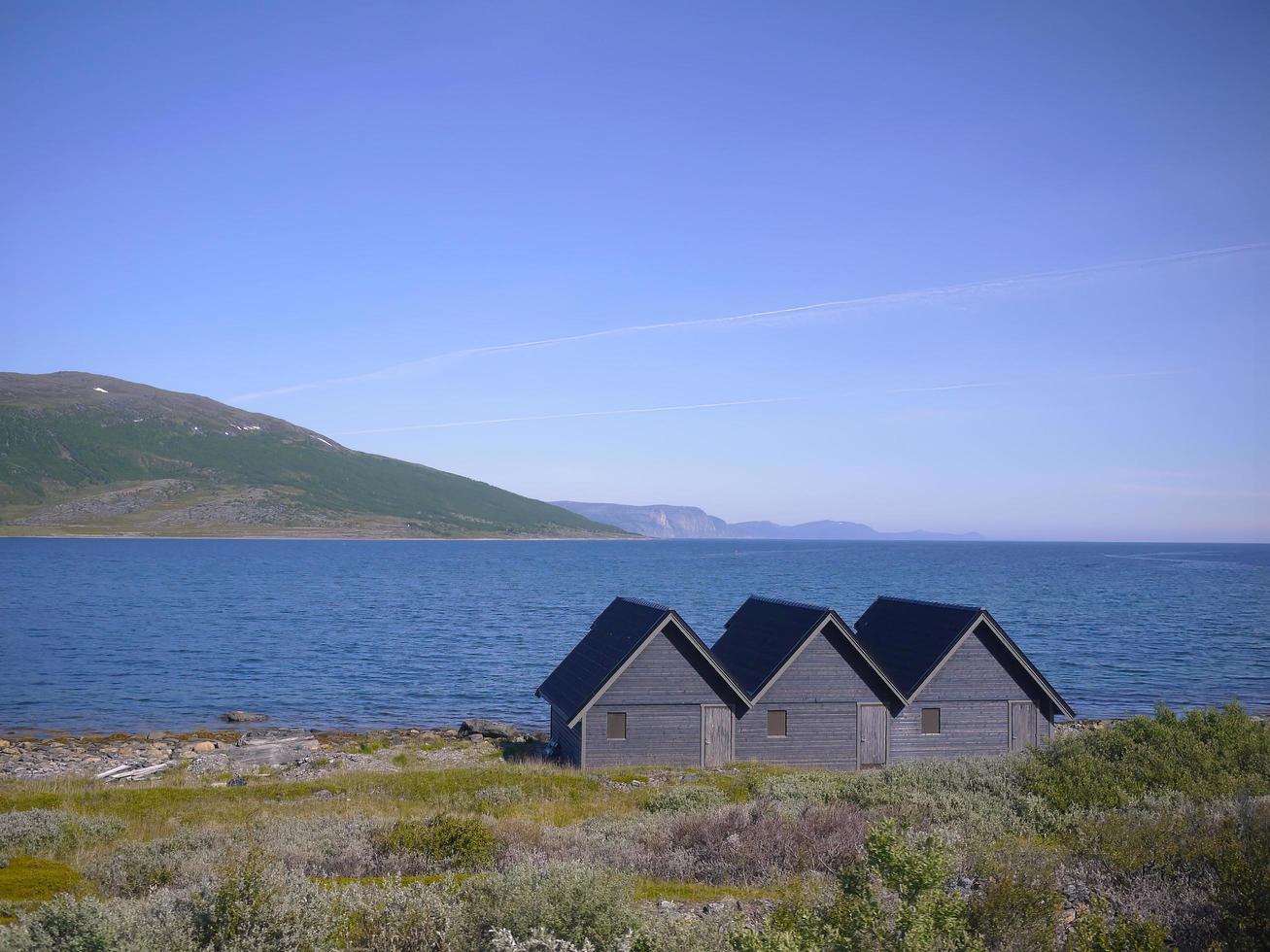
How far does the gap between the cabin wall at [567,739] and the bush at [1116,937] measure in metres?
23.3

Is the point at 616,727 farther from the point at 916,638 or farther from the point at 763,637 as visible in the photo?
the point at 916,638

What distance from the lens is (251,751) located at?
41.2m

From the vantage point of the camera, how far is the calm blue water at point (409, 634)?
56.5 m

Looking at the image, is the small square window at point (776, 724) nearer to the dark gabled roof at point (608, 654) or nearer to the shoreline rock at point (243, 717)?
the dark gabled roof at point (608, 654)

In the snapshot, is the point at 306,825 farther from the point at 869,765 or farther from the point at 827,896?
the point at 869,765

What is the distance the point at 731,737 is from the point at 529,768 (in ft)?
22.2

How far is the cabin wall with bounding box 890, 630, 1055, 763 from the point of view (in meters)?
33.1

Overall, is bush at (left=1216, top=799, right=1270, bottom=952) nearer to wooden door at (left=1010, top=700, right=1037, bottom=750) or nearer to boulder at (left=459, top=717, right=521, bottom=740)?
wooden door at (left=1010, top=700, right=1037, bottom=750)

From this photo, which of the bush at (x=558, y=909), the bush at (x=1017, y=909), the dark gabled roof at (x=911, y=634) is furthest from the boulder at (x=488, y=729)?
the bush at (x=1017, y=909)

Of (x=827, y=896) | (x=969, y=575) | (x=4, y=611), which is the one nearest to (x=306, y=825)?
(x=827, y=896)

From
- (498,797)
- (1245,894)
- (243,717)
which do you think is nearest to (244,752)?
(243,717)

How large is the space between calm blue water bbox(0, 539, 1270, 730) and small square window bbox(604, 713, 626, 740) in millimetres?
21495

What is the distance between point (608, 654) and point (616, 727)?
Result: 2.51 meters

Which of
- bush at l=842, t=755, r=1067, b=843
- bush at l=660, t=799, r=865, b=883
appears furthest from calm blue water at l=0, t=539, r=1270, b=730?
bush at l=660, t=799, r=865, b=883
